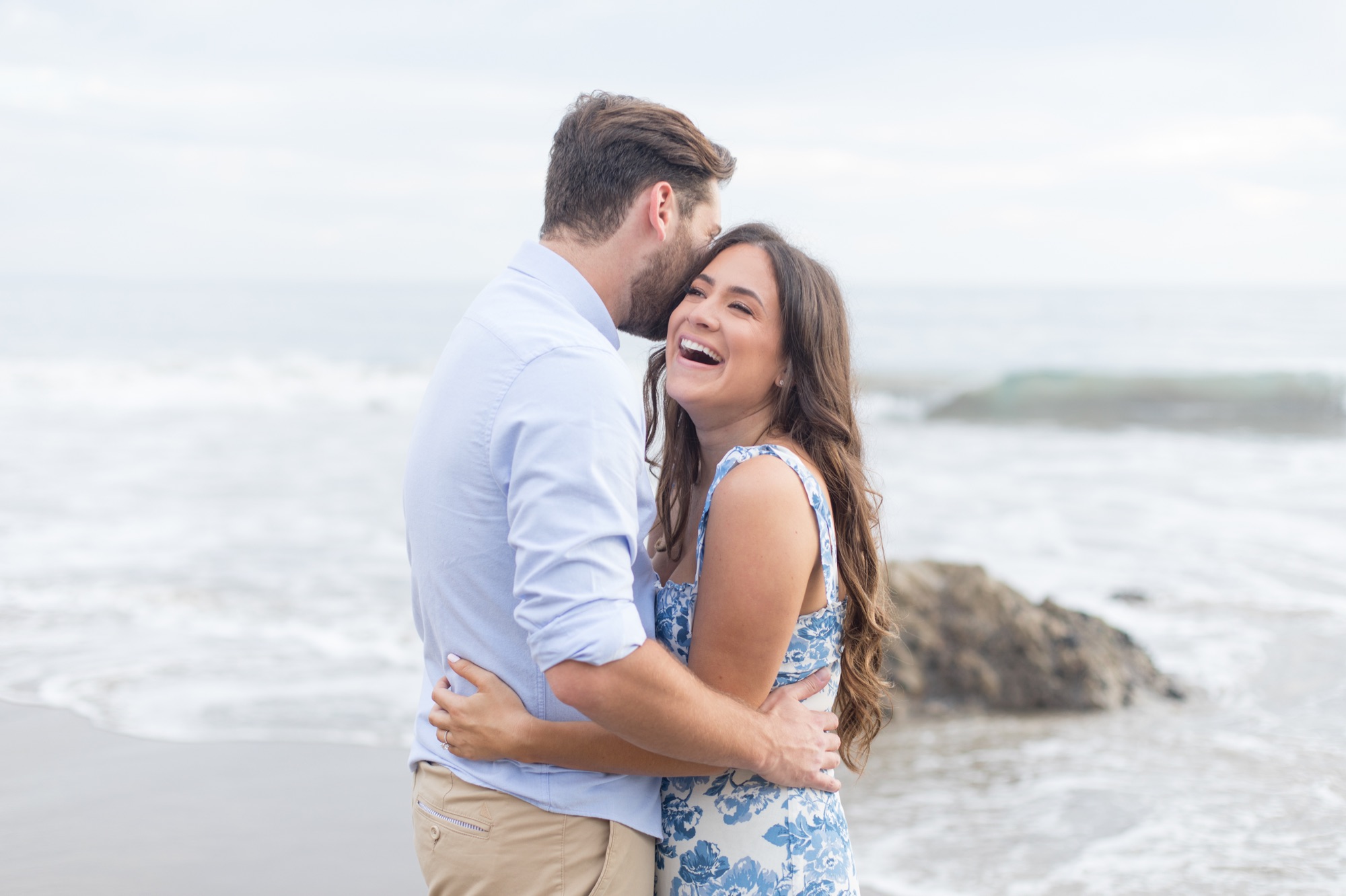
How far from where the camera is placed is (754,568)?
2.06 metres

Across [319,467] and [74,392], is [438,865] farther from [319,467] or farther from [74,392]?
[74,392]

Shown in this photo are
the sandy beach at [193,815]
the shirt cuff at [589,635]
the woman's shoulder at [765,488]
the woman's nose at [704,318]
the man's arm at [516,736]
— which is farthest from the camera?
A: the sandy beach at [193,815]

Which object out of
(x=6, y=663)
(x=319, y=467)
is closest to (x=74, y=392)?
(x=319, y=467)

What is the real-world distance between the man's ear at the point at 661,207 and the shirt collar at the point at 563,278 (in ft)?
0.62

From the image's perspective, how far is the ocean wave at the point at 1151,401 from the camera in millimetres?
20828

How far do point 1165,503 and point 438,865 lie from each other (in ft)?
38.9

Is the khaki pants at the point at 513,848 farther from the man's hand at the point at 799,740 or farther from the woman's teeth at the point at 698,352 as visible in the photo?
the woman's teeth at the point at 698,352

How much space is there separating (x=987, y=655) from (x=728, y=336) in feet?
13.3

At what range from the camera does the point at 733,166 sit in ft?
7.93

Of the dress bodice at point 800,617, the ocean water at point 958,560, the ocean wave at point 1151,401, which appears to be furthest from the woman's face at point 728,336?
the ocean wave at point 1151,401

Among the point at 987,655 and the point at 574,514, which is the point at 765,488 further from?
the point at 987,655

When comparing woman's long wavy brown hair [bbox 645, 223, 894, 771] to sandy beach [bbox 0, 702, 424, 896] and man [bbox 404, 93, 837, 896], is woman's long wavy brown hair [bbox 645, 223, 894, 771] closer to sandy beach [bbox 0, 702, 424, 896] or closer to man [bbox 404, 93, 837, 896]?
man [bbox 404, 93, 837, 896]

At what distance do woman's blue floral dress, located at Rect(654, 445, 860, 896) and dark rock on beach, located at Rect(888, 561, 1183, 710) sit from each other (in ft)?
11.9

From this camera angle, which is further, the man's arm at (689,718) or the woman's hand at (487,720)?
the woman's hand at (487,720)
